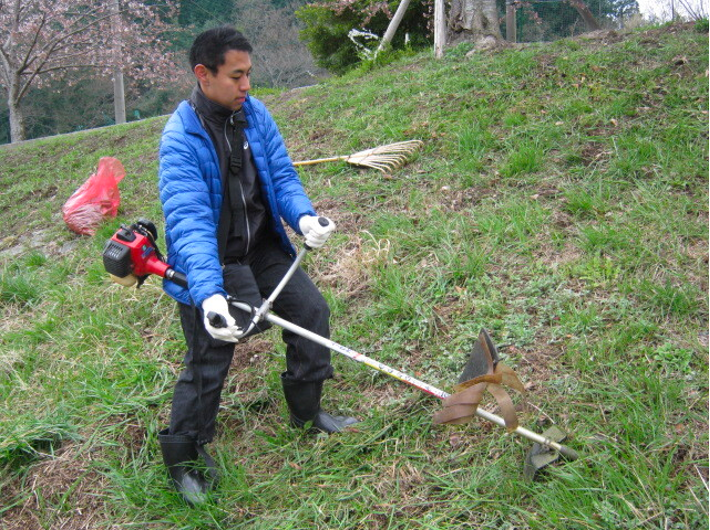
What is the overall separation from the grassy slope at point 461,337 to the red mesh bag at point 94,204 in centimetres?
32

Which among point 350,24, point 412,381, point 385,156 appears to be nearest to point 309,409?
point 412,381

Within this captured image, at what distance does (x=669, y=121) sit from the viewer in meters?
4.27

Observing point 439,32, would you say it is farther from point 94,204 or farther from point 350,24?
point 94,204

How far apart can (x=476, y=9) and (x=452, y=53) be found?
0.66 meters

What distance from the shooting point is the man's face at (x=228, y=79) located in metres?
2.63

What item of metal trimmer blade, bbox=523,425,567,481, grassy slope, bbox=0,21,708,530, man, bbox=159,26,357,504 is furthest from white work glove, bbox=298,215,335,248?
metal trimmer blade, bbox=523,425,567,481

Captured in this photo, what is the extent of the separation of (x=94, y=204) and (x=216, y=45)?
3.97 m

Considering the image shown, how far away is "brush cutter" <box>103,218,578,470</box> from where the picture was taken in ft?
7.89

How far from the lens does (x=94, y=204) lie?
602 cm

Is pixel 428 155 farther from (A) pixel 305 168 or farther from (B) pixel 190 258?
(B) pixel 190 258

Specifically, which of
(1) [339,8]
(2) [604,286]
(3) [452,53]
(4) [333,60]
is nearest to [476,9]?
(3) [452,53]

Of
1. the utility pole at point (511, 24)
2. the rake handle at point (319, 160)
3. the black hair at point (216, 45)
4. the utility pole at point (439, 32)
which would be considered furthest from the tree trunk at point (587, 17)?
the black hair at point (216, 45)

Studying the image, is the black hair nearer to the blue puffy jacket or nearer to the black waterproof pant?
the blue puffy jacket

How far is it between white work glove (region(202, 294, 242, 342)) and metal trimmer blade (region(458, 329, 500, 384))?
101 centimetres
